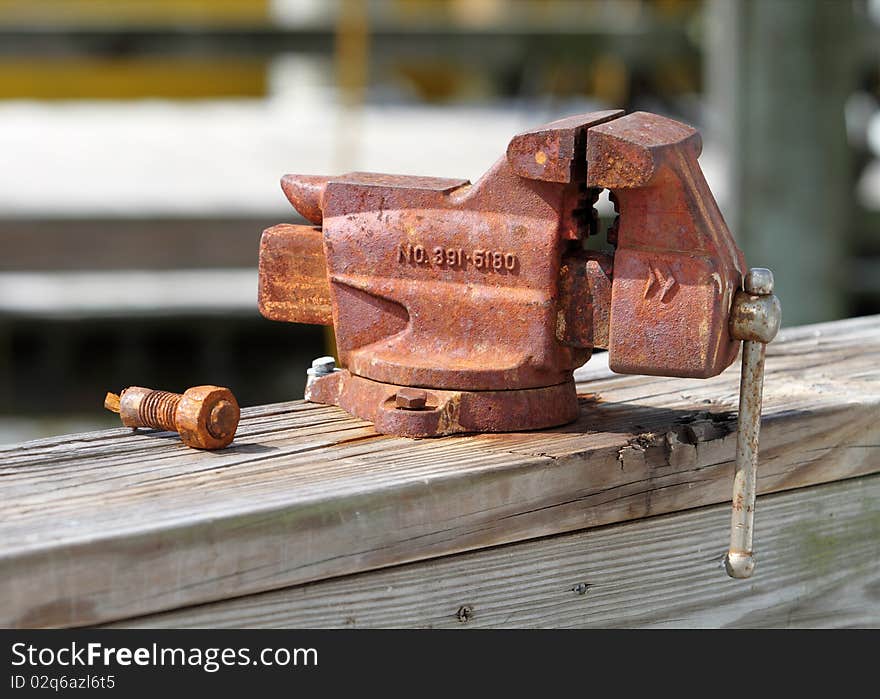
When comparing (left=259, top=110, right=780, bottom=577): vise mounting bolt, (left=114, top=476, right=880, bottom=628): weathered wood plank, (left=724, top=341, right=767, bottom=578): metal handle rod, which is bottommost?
(left=114, top=476, right=880, bottom=628): weathered wood plank

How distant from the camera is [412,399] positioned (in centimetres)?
156

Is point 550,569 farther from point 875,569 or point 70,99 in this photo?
point 70,99

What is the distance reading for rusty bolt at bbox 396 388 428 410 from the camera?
1.56 m

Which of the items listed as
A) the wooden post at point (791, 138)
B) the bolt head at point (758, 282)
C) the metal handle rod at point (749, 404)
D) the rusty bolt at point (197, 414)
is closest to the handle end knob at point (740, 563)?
the metal handle rod at point (749, 404)

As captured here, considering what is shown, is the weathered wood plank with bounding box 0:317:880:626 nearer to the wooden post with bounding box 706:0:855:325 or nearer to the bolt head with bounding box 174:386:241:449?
the bolt head with bounding box 174:386:241:449

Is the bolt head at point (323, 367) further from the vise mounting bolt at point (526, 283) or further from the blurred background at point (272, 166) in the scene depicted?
the blurred background at point (272, 166)

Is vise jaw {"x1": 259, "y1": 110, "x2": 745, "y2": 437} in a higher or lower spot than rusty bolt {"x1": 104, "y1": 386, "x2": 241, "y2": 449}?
higher

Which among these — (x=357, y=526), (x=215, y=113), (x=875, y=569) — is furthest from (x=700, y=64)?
(x=357, y=526)

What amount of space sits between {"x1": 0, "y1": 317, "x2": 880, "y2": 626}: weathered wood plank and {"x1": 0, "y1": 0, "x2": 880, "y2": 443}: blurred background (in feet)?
7.99

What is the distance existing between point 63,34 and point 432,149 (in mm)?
1684

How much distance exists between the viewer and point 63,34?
5902 mm

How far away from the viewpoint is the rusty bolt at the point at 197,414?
4.99ft

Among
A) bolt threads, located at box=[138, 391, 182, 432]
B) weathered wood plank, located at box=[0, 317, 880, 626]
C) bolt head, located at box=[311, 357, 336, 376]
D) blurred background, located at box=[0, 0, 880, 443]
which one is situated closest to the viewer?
weathered wood plank, located at box=[0, 317, 880, 626]

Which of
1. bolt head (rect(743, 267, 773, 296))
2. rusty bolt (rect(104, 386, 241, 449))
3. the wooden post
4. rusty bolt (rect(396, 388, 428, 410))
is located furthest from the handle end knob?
the wooden post
